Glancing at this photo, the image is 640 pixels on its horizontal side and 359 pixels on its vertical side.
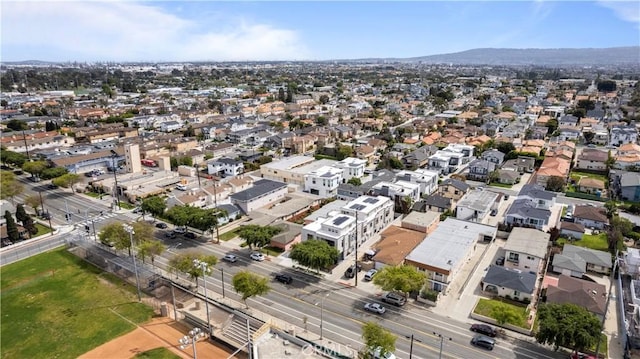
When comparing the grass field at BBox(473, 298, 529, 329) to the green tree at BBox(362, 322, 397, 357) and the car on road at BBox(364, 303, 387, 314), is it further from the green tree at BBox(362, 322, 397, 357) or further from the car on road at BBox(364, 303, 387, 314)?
the green tree at BBox(362, 322, 397, 357)

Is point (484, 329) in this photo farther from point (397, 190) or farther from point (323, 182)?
point (323, 182)

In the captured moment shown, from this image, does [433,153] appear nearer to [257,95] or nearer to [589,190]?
[589,190]

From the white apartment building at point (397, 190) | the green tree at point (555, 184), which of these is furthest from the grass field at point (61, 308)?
the green tree at point (555, 184)

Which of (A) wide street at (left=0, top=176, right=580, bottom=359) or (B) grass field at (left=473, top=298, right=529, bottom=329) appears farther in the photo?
(B) grass field at (left=473, top=298, right=529, bottom=329)

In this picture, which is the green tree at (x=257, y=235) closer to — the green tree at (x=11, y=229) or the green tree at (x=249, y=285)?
the green tree at (x=249, y=285)

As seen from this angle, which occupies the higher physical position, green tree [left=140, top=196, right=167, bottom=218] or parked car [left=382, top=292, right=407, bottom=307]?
green tree [left=140, top=196, right=167, bottom=218]

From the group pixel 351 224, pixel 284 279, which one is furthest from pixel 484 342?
pixel 351 224

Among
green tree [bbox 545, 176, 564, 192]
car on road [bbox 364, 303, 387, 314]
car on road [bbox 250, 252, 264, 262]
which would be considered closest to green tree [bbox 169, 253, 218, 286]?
car on road [bbox 250, 252, 264, 262]
